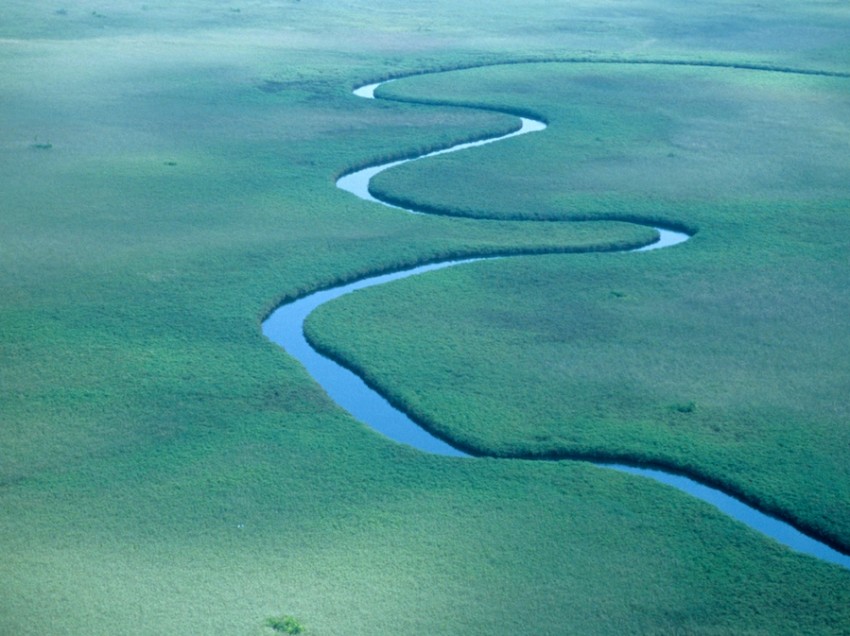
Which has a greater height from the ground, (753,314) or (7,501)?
(753,314)

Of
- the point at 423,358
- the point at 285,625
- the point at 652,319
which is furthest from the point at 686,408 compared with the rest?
the point at 285,625

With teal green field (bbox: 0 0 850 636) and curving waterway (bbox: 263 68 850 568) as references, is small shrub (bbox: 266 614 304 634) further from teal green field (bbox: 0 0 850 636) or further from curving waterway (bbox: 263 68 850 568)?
curving waterway (bbox: 263 68 850 568)

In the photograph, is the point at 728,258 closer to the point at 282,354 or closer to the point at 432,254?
the point at 432,254

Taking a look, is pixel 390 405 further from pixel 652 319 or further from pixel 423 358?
pixel 652 319

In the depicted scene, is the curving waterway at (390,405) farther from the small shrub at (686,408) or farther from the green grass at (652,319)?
the small shrub at (686,408)

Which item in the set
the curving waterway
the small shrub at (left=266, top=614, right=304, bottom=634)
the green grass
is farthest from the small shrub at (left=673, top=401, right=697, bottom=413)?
the small shrub at (left=266, top=614, right=304, bottom=634)

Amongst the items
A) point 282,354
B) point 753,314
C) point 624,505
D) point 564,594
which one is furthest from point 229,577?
point 753,314
